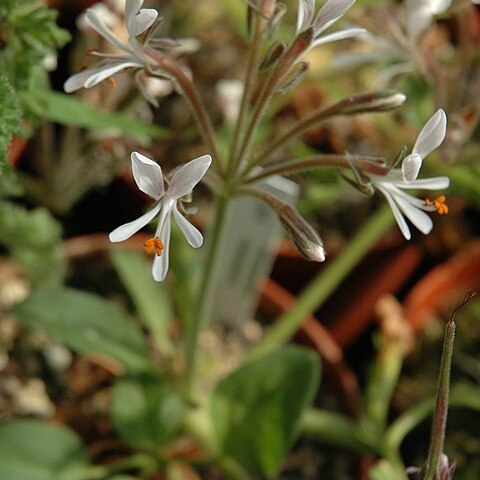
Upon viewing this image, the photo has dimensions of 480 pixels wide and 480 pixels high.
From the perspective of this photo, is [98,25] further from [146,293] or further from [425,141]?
[146,293]

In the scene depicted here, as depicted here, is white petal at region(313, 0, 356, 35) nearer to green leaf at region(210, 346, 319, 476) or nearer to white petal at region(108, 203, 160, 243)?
white petal at region(108, 203, 160, 243)

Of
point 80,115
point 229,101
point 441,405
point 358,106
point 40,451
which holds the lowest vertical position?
point 441,405

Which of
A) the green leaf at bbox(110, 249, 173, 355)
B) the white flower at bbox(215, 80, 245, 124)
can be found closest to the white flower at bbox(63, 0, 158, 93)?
the green leaf at bbox(110, 249, 173, 355)

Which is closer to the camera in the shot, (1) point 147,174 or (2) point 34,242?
(1) point 147,174

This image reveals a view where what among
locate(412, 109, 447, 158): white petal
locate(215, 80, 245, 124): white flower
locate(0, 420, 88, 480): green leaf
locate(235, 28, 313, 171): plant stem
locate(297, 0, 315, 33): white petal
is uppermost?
locate(215, 80, 245, 124): white flower

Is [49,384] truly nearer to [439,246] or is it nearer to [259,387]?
[259,387]

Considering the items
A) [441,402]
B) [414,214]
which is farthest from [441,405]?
[414,214]

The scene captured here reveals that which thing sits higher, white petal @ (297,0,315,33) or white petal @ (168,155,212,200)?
white petal @ (297,0,315,33)
